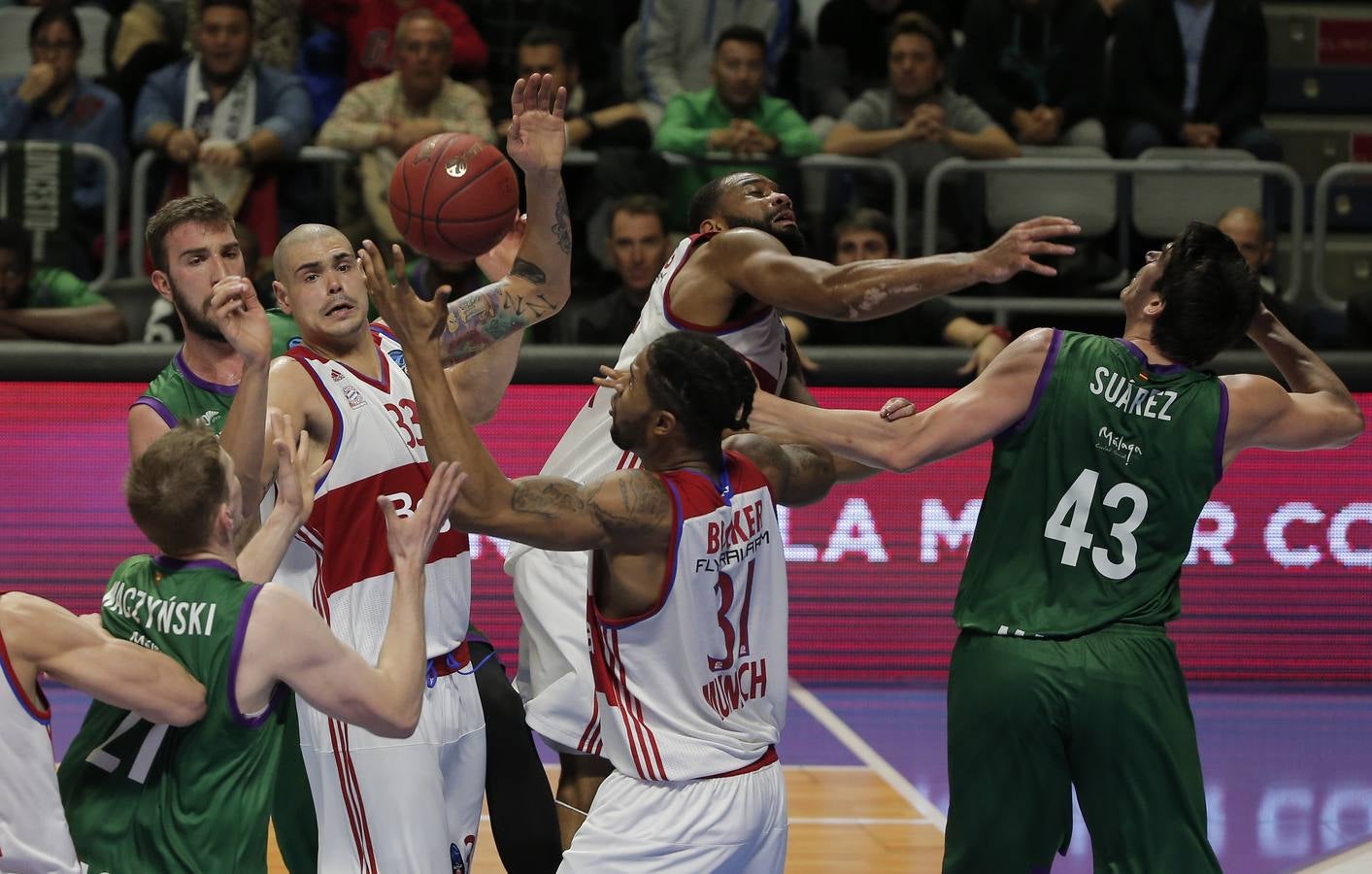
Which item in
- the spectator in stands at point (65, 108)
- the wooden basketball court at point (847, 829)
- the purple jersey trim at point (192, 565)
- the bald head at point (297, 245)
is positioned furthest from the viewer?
the spectator in stands at point (65, 108)

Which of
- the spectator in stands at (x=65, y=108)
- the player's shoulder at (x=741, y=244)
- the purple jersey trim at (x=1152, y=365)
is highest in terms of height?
the spectator in stands at (x=65, y=108)

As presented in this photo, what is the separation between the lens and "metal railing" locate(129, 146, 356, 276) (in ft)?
31.8

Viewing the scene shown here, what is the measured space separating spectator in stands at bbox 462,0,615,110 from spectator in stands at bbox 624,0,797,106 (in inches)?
9.6

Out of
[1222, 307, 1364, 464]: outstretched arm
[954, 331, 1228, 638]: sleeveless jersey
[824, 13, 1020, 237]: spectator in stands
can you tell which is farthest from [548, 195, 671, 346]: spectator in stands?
[954, 331, 1228, 638]: sleeveless jersey

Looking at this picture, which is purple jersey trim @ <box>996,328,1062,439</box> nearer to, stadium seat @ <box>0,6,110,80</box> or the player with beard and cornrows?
the player with beard and cornrows

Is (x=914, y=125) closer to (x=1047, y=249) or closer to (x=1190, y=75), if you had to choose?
(x=1190, y=75)

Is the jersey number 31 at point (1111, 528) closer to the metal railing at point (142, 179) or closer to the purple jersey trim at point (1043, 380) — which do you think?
the purple jersey trim at point (1043, 380)

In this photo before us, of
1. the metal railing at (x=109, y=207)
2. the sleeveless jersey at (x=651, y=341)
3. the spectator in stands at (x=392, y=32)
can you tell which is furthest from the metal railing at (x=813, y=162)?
the sleeveless jersey at (x=651, y=341)

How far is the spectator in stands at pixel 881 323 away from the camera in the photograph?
8875 millimetres

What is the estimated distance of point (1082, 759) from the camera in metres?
4.72

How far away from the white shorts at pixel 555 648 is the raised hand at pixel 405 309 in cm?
143

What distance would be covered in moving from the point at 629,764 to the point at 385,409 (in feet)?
3.98

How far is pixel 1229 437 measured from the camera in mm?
4816

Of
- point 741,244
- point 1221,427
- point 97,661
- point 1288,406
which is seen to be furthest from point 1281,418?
point 97,661
